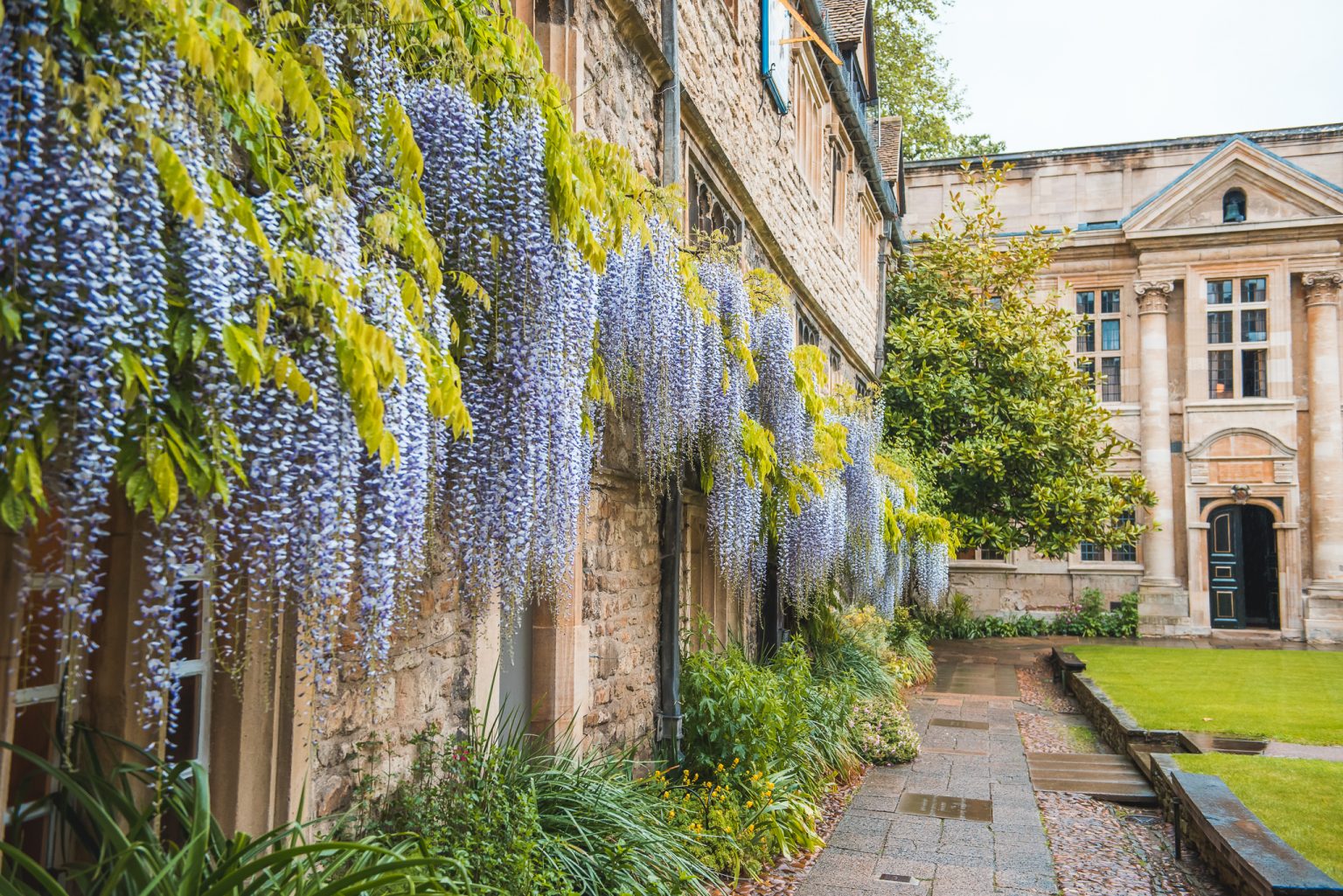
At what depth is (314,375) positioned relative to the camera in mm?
2211

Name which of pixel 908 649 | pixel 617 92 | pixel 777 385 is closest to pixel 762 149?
pixel 777 385

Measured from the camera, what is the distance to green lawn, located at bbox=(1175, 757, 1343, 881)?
5926 mm

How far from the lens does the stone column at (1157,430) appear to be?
835 inches

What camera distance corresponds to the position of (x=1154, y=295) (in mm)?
21891

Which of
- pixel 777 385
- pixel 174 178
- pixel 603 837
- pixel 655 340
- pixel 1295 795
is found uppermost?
pixel 777 385

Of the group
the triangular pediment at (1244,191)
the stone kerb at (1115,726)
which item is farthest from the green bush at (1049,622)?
the triangular pediment at (1244,191)

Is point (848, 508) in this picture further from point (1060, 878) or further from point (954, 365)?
point (954, 365)

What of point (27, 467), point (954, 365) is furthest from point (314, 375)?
point (954, 365)

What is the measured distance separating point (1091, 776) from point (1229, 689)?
5.94m

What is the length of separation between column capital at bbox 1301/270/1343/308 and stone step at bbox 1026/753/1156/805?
16379mm

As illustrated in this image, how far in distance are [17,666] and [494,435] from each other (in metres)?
1.38

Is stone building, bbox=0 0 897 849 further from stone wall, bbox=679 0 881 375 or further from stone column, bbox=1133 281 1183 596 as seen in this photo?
stone column, bbox=1133 281 1183 596

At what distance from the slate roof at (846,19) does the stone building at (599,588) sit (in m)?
1.25

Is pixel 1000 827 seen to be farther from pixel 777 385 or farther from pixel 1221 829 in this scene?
pixel 777 385
